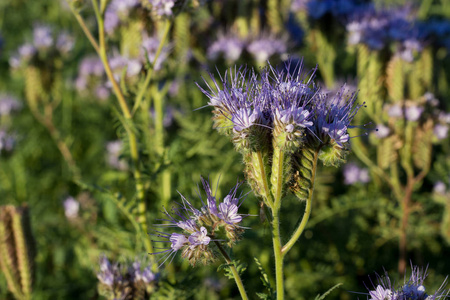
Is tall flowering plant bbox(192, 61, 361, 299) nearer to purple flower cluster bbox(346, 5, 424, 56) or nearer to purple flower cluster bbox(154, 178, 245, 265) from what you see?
purple flower cluster bbox(154, 178, 245, 265)

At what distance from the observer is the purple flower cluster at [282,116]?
1485 mm

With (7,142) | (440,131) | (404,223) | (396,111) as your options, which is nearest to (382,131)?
(396,111)

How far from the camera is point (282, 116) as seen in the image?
4.87 feet

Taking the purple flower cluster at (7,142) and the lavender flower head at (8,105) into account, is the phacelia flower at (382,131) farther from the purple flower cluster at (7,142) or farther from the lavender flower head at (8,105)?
the lavender flower head at (8,105)

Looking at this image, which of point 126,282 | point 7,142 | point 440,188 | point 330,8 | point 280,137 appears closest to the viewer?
point 280,137

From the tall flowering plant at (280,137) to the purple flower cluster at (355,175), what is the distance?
7.06 ft

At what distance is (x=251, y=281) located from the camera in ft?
10.6

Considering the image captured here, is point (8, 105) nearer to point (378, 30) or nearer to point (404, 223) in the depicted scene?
point (378, 30)

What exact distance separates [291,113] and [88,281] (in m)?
2.34

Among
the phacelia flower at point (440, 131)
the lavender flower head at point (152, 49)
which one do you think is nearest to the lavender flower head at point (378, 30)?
the phacelia flower at point (440, 131)

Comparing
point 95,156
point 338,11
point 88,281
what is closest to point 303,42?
point 338,11

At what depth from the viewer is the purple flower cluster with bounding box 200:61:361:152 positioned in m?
1.49

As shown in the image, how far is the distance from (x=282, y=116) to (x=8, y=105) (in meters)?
4.03

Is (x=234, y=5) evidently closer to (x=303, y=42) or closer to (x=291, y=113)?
(x=303, y=42)
